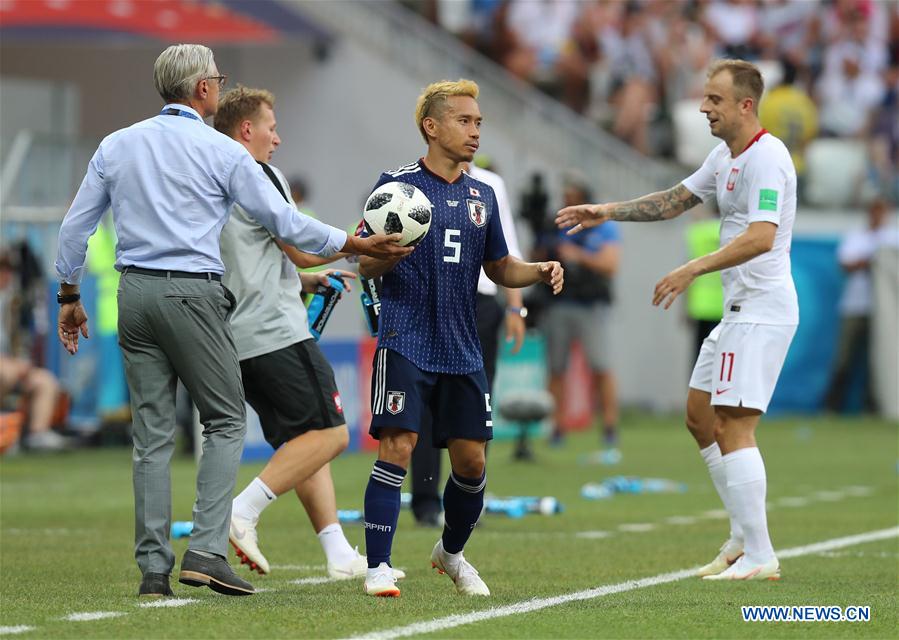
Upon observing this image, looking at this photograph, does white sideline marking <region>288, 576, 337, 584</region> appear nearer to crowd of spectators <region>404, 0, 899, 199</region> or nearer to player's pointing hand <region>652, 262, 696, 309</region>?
player's pointing hand <region>652, 262, 696, 309</region>

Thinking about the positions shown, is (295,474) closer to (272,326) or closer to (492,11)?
(272,326)

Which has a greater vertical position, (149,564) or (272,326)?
(272,326)

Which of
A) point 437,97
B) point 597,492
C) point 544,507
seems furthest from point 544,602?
point 597,492

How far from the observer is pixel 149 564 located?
23.8 ft

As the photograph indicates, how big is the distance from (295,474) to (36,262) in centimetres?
950

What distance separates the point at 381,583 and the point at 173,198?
179 cm

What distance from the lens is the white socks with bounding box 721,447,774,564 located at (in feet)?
27.5

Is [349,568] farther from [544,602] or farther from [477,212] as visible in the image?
[477,212]

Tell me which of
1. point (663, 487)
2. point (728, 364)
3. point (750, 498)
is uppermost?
point (728, 364)

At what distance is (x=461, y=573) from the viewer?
7.62 meters

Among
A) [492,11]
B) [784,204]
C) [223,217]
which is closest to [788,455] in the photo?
[784,204]

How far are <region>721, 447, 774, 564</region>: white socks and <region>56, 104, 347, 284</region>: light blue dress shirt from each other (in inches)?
93.2

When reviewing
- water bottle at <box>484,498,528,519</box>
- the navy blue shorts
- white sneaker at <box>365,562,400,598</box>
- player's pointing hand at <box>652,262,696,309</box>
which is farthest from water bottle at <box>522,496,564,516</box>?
white sneaker at <box>365,562,400,598</box>

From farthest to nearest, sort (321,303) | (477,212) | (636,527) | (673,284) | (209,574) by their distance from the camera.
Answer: (636,527) < (321,303) < (673,284) < (477,212) < (209,574)
